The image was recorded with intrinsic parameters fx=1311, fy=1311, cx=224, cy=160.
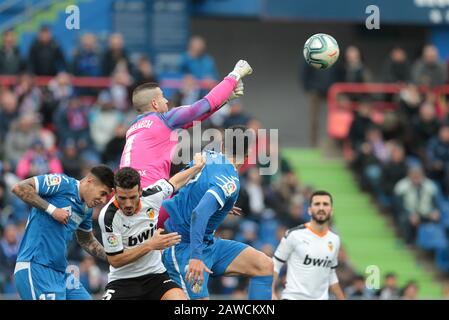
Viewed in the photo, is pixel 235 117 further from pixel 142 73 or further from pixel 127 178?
pixel 127 178

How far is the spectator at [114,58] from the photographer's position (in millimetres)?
22422

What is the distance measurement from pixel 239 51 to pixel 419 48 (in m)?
3.89

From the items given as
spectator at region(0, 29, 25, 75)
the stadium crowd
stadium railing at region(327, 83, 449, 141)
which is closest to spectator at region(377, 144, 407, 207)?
the stadium crowd

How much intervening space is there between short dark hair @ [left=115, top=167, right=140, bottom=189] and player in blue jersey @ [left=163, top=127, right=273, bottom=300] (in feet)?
3.14

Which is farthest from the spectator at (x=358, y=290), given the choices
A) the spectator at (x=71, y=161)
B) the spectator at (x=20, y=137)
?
the spectator at (x=20, y=137)

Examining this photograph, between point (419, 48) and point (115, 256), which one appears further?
point (419, 48)

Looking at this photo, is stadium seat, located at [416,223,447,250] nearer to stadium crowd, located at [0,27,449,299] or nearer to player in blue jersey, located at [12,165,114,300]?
stadium crowd, located at [0,27,449,299]

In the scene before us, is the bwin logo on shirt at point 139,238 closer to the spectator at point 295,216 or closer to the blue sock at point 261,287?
the blue sock at point 261,287

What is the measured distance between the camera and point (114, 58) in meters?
22.6

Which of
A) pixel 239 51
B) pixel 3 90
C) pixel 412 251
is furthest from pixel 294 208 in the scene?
pixel 239 51

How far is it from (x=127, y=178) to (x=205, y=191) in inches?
58.0

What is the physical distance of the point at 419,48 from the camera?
27.9 metres

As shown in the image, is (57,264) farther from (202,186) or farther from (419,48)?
(419,48)

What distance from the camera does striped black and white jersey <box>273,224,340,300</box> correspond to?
14562 millimetres
